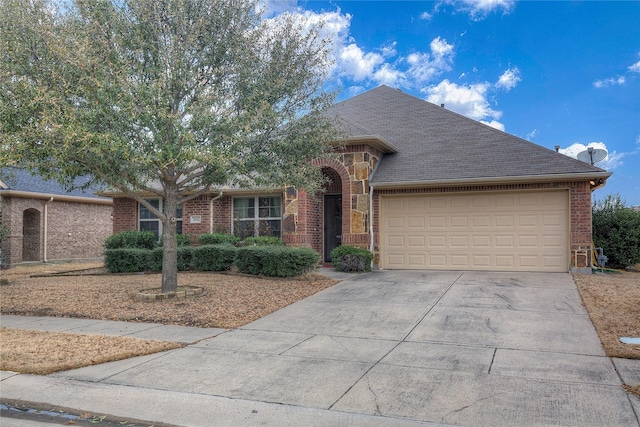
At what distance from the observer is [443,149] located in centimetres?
1527

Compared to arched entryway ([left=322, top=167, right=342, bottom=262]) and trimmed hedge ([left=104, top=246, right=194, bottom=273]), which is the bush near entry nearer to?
trimmed hedge ([left=104, top=246, right=194, bottom=273])

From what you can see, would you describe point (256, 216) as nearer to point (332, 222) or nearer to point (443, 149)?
point (332, 222)

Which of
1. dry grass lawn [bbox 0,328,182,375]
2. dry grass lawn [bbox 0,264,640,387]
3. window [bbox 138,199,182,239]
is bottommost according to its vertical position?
dry grass lawn [bbox 0,328,182,375]

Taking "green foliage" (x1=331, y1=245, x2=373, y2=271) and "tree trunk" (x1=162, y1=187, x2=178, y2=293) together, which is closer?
"tree trunk" (x1=162, y1=187, x2=178, y2=293)

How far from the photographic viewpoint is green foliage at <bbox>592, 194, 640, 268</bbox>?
14461 millimetres

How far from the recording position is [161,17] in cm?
894

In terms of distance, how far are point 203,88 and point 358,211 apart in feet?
21.7

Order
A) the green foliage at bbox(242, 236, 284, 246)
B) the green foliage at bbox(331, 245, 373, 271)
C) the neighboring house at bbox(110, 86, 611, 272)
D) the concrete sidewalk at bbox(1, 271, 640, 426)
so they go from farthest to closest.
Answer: the green foliage at bbox(242, 236, 284, 246) → the green foliage at bbox(331, 245, 373, 271) → the neighboring house at bbox(110, 86, 611, 272) → the concrete sidewalk at bbox(1, 271, 640, 426)

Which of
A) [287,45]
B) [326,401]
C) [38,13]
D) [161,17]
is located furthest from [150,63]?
[326,401]

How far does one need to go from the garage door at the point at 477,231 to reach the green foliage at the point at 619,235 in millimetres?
2794

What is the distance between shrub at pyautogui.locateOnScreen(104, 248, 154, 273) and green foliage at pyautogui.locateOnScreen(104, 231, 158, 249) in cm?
86

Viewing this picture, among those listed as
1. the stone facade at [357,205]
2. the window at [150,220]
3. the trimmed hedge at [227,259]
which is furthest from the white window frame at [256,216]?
the window at [150,220]

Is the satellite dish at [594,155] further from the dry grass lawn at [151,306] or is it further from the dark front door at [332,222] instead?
the dark front door at [332,222]

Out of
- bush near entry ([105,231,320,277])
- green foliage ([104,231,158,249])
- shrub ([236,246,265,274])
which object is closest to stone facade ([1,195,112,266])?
green foliage ([104,231,158,249])
